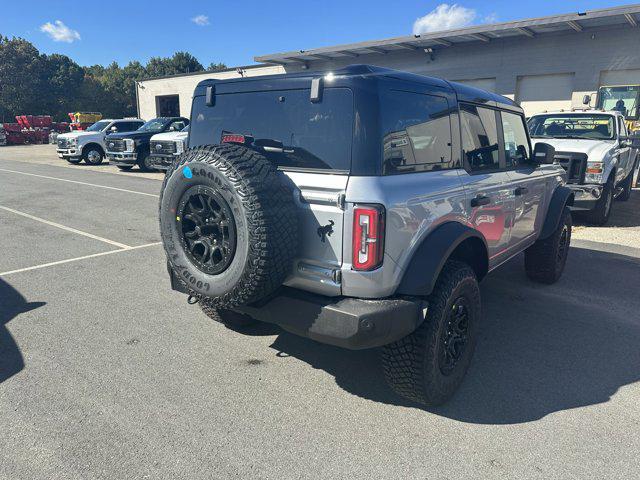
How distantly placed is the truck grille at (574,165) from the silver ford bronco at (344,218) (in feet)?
18.1

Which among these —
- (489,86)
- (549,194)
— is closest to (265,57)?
(489,86)

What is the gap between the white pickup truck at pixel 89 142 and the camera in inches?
746

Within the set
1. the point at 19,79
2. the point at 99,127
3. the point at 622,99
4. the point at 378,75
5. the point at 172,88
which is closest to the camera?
the point at 378,75

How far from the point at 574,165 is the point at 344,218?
271 inches

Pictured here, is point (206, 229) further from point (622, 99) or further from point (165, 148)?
point (622, 99)

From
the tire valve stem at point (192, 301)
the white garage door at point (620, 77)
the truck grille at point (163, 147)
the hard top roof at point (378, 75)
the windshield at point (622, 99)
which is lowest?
the tire valve stem at point (192, 301)

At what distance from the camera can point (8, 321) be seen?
397cm

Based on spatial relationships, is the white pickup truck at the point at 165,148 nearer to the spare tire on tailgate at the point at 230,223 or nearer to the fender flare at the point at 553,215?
the fender flare at the point at 553,215

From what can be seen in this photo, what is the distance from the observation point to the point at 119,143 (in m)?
16.8

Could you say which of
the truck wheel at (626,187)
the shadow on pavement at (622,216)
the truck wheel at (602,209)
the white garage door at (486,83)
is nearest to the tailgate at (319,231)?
the truck wheel at (602,209)

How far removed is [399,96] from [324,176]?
69 cm

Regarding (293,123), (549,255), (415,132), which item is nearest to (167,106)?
(549,255)

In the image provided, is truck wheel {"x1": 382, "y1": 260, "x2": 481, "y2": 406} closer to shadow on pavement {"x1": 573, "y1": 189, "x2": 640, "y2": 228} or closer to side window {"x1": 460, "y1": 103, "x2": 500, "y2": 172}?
side window {"x1": 460, "y1": 103, "x2": 500, "y2": 172}

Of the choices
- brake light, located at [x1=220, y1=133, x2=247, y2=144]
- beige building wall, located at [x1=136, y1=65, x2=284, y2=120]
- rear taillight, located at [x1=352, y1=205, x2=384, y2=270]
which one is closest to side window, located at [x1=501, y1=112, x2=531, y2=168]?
rear taillight, located at [x1=352, y1=205, x2=384, y2=270]
